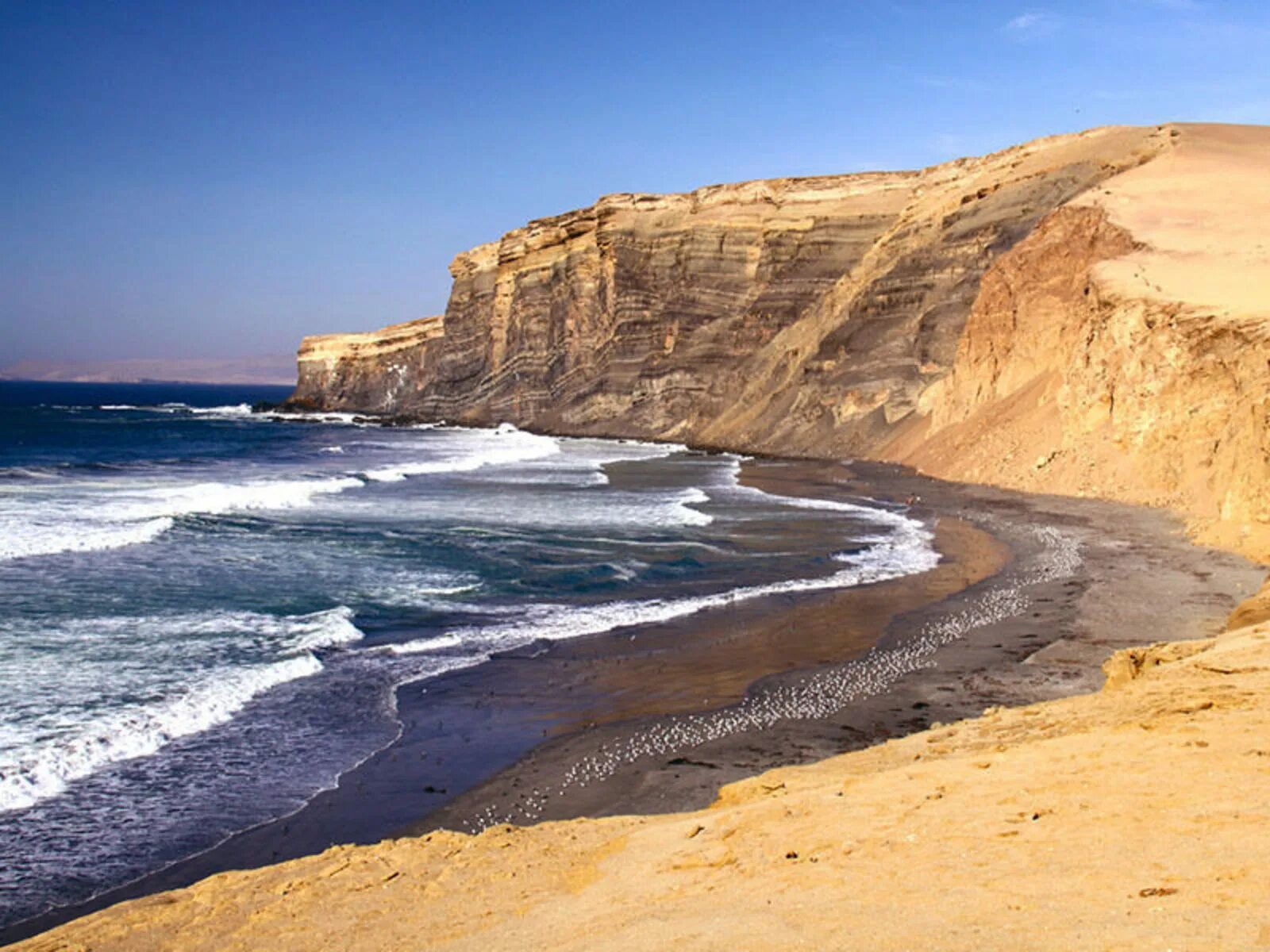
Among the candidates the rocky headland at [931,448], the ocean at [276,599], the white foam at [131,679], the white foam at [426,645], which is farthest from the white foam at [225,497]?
the rocky headland at [931,448]

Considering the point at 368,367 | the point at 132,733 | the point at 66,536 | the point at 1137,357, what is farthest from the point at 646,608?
the point at 368,367

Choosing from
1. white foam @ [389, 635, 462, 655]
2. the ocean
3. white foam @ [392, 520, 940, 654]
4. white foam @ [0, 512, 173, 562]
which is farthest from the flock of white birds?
white foam @ [0, 512, 173, 562]

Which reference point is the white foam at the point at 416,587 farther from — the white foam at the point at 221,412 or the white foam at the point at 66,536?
the white foam at the point at 221,412

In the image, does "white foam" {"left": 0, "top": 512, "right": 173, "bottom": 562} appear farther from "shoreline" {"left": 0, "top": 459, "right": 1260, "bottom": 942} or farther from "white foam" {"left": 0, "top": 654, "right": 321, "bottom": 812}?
"shoreline" {"left": 0, "top": 459, "right": 1260, "bottom": 942}

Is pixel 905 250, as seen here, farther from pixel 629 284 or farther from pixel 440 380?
pixel 440 380

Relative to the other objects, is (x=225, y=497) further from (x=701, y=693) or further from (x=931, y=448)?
(x=931, y=448)

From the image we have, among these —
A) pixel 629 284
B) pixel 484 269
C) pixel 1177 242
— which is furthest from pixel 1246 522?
pixel 484 269
